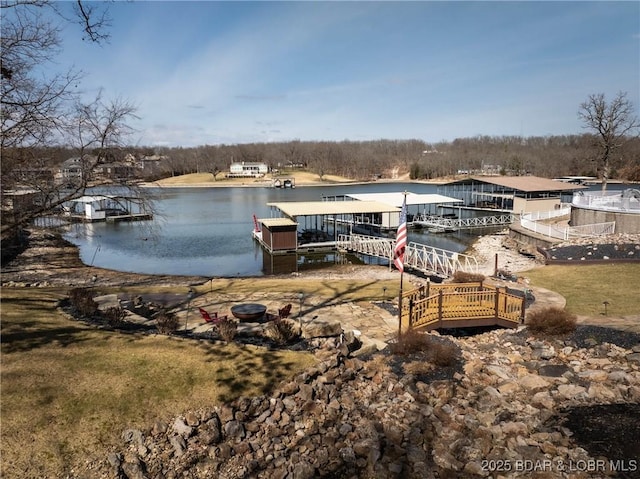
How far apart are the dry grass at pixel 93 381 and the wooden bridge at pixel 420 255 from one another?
14875 millimetres

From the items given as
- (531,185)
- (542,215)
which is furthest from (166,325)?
(531,185)

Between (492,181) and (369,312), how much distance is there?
42746mm

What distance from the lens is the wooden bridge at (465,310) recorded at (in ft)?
45.6

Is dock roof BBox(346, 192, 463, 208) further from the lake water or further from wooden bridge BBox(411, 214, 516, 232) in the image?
the lake water

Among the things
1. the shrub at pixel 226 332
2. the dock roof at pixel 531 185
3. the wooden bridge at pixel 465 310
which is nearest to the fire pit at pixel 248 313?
the shrub at pixel 226 332

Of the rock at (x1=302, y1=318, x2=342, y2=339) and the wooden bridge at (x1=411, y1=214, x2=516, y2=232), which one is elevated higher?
the rock at (x1=302, y1=318, x2=342, y2=339)

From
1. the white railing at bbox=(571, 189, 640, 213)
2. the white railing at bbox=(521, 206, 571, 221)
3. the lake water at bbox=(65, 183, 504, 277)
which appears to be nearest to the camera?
the white railing at bbox=(571, 189, 640, 213)

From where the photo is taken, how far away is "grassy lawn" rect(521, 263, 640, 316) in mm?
15781

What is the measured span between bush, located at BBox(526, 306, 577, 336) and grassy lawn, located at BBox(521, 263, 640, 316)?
2511 mm

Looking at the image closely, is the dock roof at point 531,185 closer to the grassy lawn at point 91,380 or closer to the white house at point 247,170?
the grassy lawn at point 91,380

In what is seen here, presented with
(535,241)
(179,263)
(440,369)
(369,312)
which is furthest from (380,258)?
(440,369)

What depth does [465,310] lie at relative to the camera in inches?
556

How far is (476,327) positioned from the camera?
599 inches

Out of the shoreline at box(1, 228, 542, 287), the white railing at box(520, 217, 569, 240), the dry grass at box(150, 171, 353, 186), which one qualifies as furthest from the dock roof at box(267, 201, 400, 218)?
the dry grass at box(150, 171, 353, 186)
